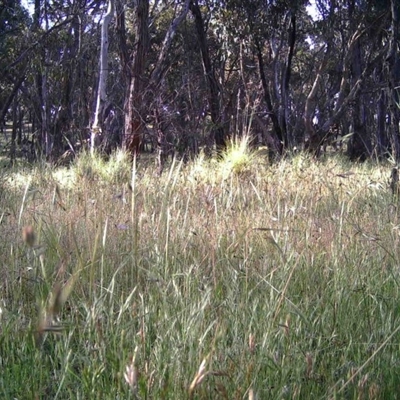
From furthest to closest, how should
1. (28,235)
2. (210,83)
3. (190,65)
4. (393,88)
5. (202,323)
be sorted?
(190,65) → (210,83) → (393,88) → (202,323) → (28,235)

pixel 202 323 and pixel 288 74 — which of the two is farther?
pixel 288 74

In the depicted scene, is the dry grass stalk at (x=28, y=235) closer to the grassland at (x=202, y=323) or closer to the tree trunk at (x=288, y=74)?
the grassland at (x=202, y=323)

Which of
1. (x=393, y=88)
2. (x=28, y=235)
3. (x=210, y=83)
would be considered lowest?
(x=28, y=235)

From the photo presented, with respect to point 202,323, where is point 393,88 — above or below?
above

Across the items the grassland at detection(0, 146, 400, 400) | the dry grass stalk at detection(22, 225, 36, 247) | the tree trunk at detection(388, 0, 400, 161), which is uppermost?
the tree trunk at detection(388, 0, 400, 161)

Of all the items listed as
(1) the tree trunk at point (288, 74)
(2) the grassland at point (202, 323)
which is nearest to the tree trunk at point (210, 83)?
A: (1) the tree trunk at point (288, 74)

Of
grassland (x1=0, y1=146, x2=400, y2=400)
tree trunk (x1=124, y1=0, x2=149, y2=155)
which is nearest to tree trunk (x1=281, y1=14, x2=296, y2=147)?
tree trunk (x1=124, y1=0, x2=149, y2=155)

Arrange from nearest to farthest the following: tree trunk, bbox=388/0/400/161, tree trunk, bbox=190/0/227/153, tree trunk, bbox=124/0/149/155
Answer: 1. tree trunk, bbox=388/0/400/161
2. tree trunk, bbox=124/0/149/155
3. tree trunk, bbox=190/0/227/153

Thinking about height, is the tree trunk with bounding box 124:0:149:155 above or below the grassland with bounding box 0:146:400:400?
above

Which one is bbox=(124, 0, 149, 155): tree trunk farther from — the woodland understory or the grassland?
the grassland

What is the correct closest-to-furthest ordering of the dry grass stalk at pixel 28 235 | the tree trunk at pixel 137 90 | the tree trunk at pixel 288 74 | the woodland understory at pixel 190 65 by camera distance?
1. the dry grass stalk at pixel 28 235
2. the tree trunk at pixel 137 90
3. the woodland understory at pixel 190 65
4. the tree trunk at pixel 288 74

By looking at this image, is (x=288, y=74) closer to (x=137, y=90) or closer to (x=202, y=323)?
(x=137, y=90)

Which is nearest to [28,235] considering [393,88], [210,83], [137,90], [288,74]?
[393,88]

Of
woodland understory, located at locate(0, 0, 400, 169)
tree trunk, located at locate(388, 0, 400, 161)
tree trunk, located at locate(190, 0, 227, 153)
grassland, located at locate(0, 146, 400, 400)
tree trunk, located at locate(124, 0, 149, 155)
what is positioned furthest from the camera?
tree trunk, located at locate(190, 0, 227, 153)
